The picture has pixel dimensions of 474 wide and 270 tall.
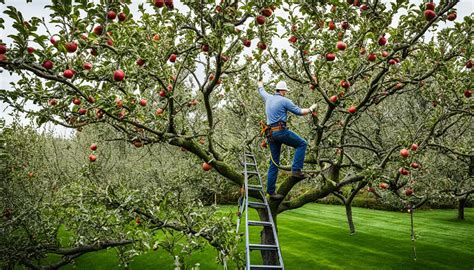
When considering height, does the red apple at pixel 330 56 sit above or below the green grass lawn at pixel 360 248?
above

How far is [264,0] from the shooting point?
190 inches

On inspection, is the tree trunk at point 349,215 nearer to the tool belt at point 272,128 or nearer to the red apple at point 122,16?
the tool belt at point 272,128

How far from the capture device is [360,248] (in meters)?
12.4

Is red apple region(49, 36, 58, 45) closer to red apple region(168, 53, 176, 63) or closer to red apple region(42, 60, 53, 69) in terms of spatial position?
red apple region(42, 60, 53, 69)

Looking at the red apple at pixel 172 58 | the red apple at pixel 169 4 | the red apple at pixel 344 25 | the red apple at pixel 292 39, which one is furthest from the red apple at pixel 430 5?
the red apple at pixel 172 58

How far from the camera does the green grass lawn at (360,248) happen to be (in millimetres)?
10773

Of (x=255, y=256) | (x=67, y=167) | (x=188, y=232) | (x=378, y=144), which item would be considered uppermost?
(x=378, y=144)

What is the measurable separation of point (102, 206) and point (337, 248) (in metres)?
8.73

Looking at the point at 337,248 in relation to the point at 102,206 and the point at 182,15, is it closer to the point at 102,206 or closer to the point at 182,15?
the point at 102,206

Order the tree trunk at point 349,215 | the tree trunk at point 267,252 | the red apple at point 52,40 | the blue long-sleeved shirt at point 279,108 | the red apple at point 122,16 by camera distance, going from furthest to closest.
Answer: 1. the tree trunk at point 349,215
2. the tree trunk at point 267,252
3. the blue long-sleeved shirt at point 279,108
4. the red apple at point 122,16
5. the red apple at point 52,40

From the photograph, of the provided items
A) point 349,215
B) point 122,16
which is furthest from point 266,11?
point 349,215

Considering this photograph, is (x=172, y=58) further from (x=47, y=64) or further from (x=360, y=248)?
(x=360, y=248)

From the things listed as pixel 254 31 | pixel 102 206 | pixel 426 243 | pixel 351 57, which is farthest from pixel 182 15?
pixel 426 243

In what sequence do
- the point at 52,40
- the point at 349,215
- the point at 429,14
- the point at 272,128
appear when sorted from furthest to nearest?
1. the point at 349,215
2. the point at 272,128
3. the point at 429,14
4. the point at 52,40
